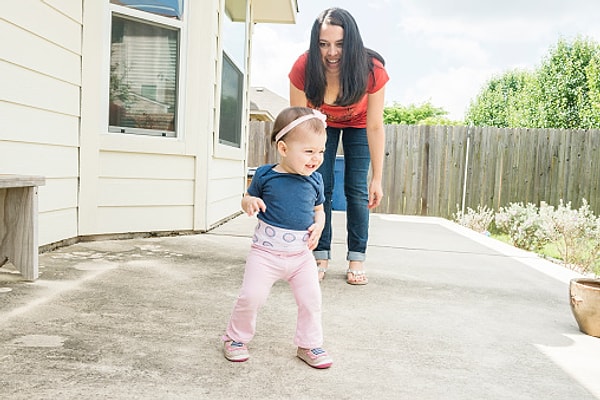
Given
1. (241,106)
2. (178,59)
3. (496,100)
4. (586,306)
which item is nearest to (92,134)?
(178,59)

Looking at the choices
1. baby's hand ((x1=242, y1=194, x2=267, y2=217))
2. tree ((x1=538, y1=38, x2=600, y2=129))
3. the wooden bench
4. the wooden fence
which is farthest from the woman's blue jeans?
tree ((x1=538, y1=38, x2=600, y2=129))

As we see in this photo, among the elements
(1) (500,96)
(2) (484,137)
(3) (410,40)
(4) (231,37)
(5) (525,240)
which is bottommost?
(5) (525,240)

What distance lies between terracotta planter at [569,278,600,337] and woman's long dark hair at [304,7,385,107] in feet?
4.26

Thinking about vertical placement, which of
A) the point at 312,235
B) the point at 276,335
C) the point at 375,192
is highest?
the point at 375,192

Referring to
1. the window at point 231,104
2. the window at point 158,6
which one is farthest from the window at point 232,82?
the window at point 158,6

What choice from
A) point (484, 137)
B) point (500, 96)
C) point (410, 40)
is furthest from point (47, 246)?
point (410, 40)

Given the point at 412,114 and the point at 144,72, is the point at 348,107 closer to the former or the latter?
the point at 144,72

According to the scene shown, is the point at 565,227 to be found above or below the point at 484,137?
below

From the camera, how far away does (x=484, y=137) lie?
896 centimetres

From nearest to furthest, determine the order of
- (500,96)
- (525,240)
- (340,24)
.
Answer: (340,24), (525,240), (500,96)

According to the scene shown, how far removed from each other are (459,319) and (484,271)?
1.26 meters

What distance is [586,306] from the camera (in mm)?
2133

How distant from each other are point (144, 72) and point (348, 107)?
1.94m

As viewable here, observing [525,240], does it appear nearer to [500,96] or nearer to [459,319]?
[459,319]
